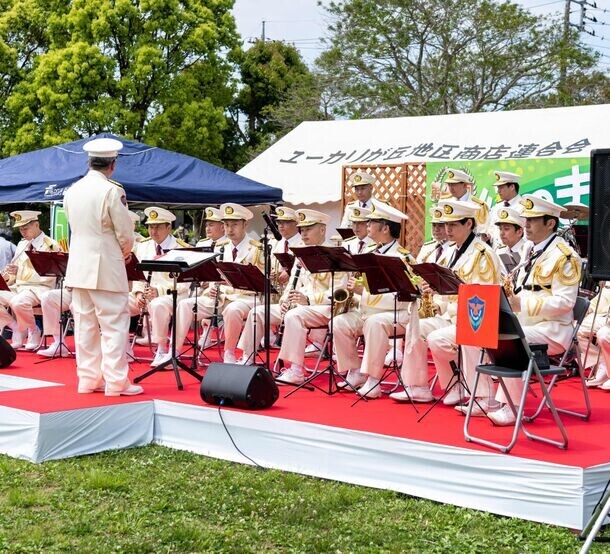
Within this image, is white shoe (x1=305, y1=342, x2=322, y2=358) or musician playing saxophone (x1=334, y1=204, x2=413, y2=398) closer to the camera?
musician playing saxophone (x1=334, y1=204, x2=413, y2=398)

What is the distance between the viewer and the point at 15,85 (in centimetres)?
2973

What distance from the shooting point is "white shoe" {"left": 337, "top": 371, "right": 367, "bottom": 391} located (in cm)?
795

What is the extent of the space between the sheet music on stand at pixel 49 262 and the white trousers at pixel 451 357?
3.89m

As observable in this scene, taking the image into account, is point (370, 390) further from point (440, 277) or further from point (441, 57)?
point (441, 57)

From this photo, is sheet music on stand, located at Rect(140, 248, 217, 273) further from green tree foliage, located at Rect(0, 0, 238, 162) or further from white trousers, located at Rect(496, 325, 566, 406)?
green tree foliage, located at Rect(0, 0, 238, 162)

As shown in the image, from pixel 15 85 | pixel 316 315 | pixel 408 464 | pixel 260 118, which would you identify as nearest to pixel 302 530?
pixel 408 464

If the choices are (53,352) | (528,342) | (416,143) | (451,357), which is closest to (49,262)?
(53,352)

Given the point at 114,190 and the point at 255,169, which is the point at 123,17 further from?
the point at 114,190

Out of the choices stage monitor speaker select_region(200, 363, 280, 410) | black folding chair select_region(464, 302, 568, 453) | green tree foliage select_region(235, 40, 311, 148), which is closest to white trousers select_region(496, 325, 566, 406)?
black folding chair select_region(464, 302, 568, 453)

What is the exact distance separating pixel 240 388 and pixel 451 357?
1510 mm

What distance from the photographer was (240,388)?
6738 mm

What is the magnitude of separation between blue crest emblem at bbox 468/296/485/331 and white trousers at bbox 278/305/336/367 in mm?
2440

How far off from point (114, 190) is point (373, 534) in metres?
3.55

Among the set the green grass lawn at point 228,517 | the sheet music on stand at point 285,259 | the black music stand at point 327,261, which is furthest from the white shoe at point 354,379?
the green grass lawn at point 228,517
